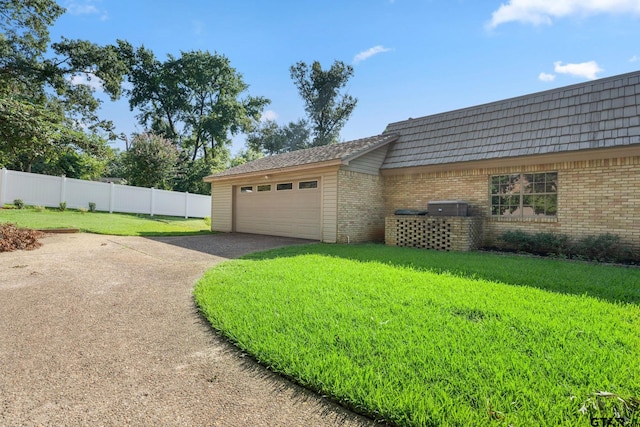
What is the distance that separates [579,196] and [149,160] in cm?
2416

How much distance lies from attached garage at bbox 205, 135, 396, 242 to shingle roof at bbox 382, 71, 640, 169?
1.31 m

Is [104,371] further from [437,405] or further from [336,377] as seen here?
[437,405]

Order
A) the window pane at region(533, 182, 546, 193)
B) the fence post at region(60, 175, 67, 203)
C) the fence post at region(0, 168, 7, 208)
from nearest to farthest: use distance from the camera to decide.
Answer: the window pane at region(533, 182, 546, 193)
the fence post at region(0, 168, 7, 208)
the fence post at region(60, 175, 67, 203)

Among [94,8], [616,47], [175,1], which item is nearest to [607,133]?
[616,47]

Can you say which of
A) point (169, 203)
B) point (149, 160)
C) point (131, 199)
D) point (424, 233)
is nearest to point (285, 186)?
point (424, 233)

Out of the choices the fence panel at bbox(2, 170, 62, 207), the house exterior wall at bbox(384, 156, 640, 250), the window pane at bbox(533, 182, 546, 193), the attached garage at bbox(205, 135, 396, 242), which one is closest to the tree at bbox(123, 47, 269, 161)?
the fence panel at bbox(2, 170, 62, 207)

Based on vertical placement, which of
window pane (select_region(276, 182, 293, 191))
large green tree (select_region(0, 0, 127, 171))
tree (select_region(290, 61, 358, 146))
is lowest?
window pane (select_region(276, 182, 293, 191))

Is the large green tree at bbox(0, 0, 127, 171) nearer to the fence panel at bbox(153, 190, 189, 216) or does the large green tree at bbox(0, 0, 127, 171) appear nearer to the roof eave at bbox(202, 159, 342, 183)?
the fence panel at bbox(153, 190, 189, 216)

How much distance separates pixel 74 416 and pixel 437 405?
2.44 m

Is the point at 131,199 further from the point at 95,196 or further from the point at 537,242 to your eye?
the point at 537,242

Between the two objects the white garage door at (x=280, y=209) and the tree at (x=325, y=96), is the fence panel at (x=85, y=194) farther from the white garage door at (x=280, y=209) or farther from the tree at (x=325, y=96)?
the tree at (x=325, y=96)

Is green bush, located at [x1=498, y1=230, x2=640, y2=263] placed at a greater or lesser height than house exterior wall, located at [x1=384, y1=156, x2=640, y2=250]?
lesser

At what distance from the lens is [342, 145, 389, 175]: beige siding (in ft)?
36.1

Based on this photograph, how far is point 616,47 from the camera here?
28.6 feet
